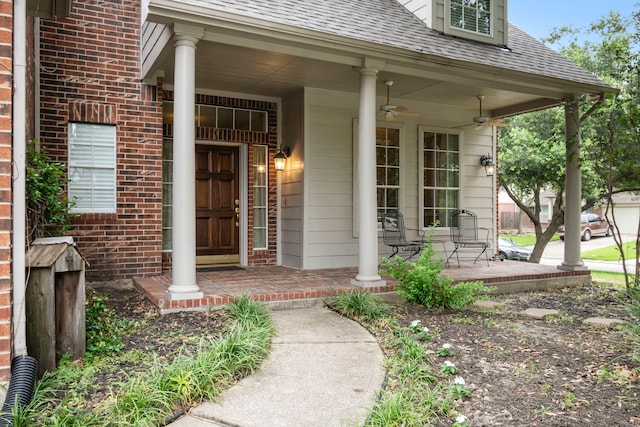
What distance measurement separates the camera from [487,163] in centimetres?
862

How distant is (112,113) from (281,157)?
2464mm

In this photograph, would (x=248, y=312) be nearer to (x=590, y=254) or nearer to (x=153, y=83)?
(x=153, y=83)

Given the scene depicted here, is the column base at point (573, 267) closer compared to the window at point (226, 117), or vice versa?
the window at point (226, 117)

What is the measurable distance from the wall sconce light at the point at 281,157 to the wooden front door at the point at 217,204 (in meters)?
0.65

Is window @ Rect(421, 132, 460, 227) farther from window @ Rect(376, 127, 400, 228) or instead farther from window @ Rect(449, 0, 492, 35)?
window @ Rect(449, 0, 492, 35)

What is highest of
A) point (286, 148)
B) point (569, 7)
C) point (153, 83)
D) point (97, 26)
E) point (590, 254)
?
point (569, 7)

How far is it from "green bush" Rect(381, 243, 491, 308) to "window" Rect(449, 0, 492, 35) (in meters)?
3.77

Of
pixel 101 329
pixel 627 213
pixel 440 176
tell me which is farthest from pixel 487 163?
pixel 627 213

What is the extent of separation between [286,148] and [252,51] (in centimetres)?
223

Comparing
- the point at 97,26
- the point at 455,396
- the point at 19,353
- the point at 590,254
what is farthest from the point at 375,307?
the point at 590,254

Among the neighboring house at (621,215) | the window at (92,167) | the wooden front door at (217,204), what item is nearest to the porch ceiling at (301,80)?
the wooden front door at (217,204)

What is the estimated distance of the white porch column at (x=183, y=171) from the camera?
443 centimetres

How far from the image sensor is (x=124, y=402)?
96.0 inches

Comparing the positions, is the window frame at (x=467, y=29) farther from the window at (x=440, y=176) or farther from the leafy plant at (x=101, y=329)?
the leafy plant at (x=101, y=329)
